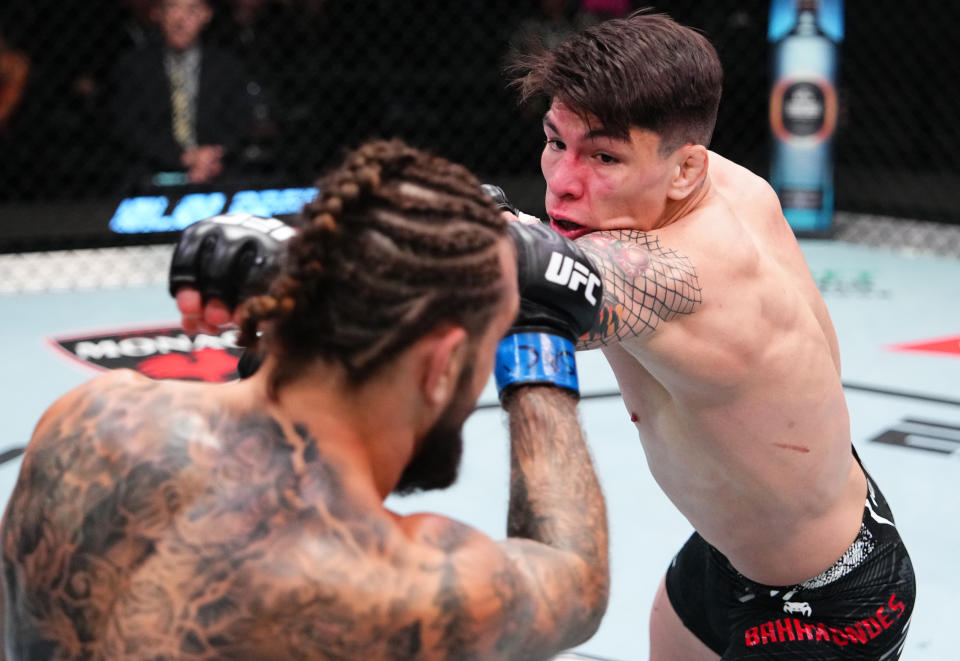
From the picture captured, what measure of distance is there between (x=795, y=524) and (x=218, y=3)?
5.34m

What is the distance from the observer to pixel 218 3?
6.18 metres

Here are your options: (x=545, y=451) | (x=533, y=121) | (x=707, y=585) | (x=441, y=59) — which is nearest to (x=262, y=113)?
(x=441, y=59)

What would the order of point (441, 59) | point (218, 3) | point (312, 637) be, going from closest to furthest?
point (312, 637)
point (218, 3)
point (441, 59)

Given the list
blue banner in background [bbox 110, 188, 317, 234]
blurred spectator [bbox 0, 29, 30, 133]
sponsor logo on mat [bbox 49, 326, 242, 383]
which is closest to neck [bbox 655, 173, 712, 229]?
sponsor logo on mat [bbox 49, 326, 242, 383]

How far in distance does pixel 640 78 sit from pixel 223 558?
0.89 m

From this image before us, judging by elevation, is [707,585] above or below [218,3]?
below

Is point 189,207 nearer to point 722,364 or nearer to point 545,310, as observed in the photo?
point 722,364

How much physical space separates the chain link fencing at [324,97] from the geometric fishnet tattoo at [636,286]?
13.2 ft

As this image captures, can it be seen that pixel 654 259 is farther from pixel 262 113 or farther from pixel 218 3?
pixel 218 3

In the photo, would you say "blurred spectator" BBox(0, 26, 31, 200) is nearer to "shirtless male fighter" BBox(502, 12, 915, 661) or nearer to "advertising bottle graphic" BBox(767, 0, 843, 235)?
"advertising bottle graphic" BBox(767, 0, 843, 235)

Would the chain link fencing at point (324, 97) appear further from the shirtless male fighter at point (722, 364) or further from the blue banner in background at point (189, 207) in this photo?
the shirtless male fighter at point (722, 364)

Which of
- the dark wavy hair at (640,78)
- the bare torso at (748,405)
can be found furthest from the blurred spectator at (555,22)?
the bare torso at (748,405)

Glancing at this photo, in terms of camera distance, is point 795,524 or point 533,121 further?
point 533,121

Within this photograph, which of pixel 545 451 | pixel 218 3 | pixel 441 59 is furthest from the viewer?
pixel 441 59
